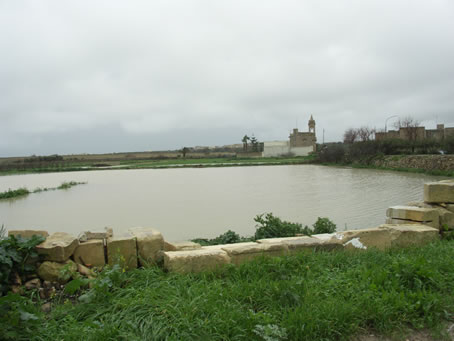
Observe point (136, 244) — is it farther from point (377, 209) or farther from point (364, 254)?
point (377, 209)

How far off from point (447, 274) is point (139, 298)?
317 cm

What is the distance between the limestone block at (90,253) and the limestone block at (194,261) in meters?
0.76

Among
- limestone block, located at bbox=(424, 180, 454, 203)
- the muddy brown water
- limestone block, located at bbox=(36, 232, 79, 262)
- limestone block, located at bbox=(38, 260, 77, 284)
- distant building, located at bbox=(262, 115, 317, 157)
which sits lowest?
the muddy brown water

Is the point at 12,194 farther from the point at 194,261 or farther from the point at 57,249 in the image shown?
the point at 194,261

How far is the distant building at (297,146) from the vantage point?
68.7 m

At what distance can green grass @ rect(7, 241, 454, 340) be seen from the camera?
8.07ft

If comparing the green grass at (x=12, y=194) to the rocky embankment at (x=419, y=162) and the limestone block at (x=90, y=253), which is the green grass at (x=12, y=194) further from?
the rocky embankment at (x=419, y=162)

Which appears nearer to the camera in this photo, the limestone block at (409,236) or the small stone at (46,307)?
the small stone at (46,307)

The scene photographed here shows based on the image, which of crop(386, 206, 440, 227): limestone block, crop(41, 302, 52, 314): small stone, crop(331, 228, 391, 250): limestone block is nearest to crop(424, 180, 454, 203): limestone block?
crop(386, 206, 440, 227): limestone block

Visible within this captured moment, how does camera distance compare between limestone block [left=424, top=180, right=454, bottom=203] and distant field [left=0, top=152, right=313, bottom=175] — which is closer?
A: limestone block [left=424, top=180, right=454, bottom=203]

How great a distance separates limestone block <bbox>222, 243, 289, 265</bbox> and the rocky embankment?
25188 millimetres

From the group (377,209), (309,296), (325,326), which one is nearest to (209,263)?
(309,296)

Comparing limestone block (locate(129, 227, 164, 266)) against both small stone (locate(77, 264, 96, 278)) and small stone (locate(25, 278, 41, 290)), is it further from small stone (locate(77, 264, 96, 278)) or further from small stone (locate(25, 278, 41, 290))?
small stone (locate(25, 278, 41, 290))

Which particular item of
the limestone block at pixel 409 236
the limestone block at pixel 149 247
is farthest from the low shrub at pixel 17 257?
the limestone block at pixel 409 236
